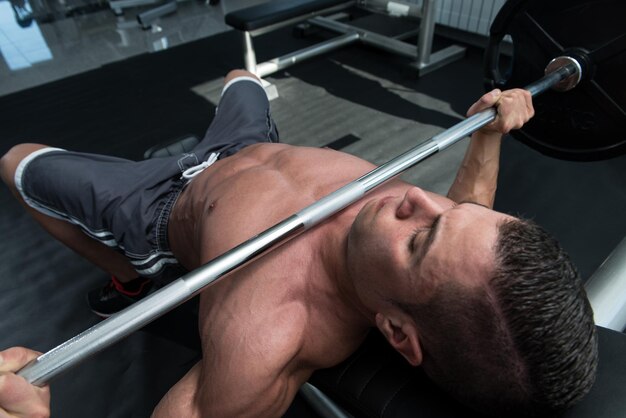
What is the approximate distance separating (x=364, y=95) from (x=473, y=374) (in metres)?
1.99

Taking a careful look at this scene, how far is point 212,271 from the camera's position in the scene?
0.65 metres

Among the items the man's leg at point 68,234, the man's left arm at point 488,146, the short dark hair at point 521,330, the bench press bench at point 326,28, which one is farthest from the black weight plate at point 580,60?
the man's leg at point 68,234

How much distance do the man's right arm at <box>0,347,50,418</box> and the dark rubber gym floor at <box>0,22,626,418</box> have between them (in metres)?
0.33

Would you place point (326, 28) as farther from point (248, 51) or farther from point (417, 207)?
point (417, 207)

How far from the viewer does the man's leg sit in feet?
3.89

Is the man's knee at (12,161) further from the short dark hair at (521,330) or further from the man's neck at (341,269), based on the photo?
the short dark hair at (521,330)

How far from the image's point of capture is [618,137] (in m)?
1.20

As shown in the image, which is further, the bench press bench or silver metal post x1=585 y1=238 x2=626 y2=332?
the bench press bench

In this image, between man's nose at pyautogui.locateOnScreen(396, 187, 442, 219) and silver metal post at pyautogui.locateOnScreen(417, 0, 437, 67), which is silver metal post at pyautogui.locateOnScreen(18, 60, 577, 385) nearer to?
man's nose at pyautogui.locateOnScreen(396, 187, 442, 219)

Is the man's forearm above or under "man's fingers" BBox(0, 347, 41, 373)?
under

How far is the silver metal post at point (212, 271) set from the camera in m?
0.53

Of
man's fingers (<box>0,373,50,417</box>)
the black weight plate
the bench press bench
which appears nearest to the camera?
man's fingers (<box>0,373,50,417</box>)

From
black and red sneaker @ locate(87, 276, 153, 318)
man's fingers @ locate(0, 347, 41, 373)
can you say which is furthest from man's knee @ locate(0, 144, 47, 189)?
man's fingers @ locate(0, 347, 41, 373)

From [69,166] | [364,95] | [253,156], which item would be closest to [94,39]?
[364,95]
